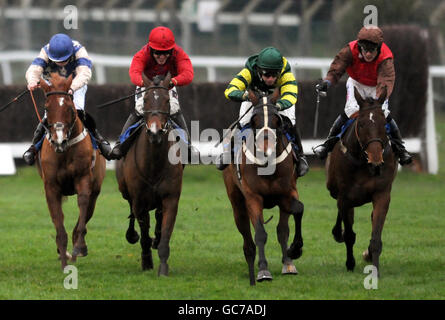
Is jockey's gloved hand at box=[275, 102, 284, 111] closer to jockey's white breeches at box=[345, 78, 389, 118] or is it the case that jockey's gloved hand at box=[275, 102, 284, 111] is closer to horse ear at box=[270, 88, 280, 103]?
horse ear at box=[270, 88, 280, 103]

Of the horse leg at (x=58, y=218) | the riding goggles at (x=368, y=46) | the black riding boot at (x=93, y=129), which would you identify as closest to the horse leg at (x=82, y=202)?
the horse leg at (x=58, y=218)

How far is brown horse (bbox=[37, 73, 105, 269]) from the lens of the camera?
9188 mm

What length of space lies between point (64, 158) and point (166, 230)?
124 centimetres

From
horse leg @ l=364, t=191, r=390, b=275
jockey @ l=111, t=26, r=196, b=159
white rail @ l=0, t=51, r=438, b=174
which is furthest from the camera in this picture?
white rail @ l=0, t=51, r=438, b=174

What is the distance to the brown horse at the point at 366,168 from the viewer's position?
8.93 m

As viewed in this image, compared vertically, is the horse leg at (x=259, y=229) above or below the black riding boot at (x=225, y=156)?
below

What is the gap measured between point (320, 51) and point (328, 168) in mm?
13593

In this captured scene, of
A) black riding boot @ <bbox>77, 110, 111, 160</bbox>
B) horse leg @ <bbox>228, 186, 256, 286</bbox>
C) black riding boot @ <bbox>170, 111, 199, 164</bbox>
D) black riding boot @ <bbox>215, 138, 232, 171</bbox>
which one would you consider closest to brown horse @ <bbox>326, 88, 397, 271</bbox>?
horse leg @ <bbox>228, 186, 256, 286</bbox>

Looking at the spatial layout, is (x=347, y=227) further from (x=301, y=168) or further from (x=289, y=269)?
(x=301, y=168)

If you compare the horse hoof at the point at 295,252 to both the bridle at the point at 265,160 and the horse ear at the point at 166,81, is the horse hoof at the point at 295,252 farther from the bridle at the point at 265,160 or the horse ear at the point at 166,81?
the horse ear at the point at 166,81

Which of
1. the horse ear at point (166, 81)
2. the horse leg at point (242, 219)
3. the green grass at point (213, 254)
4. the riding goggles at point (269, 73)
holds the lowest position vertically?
the green grass at point (213, 254)

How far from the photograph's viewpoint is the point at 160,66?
9945 mm

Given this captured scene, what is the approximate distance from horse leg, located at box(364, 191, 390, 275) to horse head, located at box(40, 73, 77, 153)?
9.50ft

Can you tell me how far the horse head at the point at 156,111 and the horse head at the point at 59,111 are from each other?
768 millimetres
